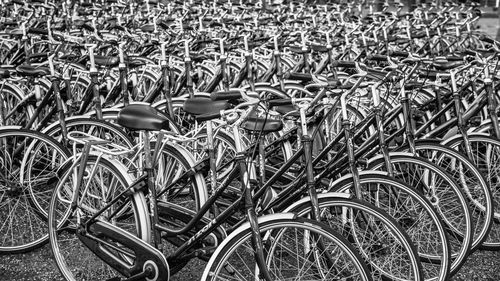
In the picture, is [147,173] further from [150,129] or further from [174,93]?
[174,93]

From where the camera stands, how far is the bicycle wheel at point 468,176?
13.9 ft

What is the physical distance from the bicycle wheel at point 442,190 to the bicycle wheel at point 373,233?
0.51 m

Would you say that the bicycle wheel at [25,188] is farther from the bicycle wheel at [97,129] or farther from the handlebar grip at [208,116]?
the handlebar grip at [208,116]

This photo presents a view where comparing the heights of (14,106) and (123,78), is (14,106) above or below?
below

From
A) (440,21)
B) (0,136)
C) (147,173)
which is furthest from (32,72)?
(440,21)

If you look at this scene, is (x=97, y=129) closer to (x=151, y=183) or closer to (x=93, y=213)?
(x=93, y=213)

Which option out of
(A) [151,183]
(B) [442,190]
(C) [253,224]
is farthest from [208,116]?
(B) [442,190]

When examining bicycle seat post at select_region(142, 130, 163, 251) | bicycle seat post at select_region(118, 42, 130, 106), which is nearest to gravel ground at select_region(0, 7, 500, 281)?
bicycle seat post at select_region(142, 130, 163, 251)

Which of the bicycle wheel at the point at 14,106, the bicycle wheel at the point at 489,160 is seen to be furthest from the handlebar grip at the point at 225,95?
the bicycle wheel at the point at 14,106

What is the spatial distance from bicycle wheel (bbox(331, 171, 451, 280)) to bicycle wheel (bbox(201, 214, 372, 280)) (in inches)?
20.0

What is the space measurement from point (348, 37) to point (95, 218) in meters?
5.37

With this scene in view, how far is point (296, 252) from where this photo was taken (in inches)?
133

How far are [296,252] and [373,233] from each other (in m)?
0.54

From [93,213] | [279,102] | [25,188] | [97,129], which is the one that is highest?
[279,102]
